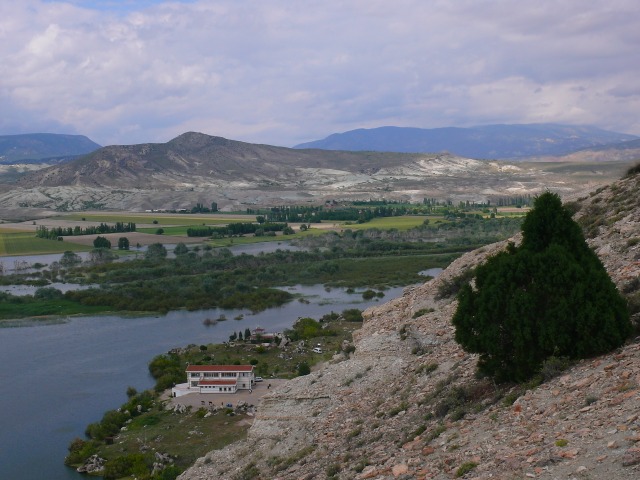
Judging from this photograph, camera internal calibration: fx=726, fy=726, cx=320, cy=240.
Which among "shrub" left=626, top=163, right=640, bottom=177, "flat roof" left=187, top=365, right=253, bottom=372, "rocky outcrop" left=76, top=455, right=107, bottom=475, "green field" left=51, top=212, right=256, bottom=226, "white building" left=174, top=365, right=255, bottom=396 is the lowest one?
"rocky outcrop" left=76, top=455, right=107, bottom=475

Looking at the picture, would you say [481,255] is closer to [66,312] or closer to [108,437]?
[108,437]

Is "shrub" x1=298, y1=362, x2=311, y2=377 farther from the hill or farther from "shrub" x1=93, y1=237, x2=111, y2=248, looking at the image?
the hill

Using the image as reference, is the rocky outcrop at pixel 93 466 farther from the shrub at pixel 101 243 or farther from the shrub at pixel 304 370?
the shrub at pixel 101 243

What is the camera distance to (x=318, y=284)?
56031 mm

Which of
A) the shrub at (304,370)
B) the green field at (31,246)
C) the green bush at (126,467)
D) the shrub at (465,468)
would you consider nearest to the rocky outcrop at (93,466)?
the green bush at (126,467)

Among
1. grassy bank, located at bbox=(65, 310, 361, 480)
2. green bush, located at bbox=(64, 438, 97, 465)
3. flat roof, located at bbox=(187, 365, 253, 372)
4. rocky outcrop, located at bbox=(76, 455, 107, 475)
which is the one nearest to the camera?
grassy bank, located at bbox=(65, 310, 361, 480)

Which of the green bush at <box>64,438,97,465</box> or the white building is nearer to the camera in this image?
the green bush at <box>64,438,97,465</box>

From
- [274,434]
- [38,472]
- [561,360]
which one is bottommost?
[38,472]

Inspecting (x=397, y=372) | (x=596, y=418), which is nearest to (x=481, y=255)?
(x=397, y=372)

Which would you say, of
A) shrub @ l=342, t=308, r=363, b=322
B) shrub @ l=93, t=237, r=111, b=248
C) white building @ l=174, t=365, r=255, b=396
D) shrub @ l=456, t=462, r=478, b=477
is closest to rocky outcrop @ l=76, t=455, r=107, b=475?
white building @ l=174, t=365, r=255, b=396

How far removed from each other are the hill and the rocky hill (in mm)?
87551

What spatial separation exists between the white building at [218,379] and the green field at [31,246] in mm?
48324

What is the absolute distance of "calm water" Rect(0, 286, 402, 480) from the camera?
23547mm

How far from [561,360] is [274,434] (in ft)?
19.5
